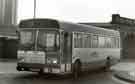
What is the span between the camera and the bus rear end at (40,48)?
16.1 m

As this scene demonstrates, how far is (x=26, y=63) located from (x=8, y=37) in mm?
23155

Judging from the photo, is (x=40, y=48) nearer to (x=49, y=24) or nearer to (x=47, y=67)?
(x=47, y=67)


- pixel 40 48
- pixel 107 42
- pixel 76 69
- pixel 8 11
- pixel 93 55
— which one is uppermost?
pixel 8 11

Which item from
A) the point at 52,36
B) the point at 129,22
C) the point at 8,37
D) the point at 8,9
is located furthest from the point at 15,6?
the point at 52,36

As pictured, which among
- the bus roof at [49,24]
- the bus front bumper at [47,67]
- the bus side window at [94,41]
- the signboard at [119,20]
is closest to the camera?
the bus front bumper at [47,67]

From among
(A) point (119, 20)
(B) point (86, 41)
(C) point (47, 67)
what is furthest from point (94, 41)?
(A) point (119, 20)

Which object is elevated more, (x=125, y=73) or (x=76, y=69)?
(x=76, y=69)

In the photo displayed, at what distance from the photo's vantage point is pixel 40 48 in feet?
53.6

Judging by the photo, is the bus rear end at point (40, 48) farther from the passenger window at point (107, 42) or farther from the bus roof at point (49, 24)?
the passenger window at point (107, 42)

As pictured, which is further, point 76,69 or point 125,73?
point 125,73

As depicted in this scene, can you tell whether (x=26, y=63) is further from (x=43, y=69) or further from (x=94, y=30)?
(x=94, y=30)

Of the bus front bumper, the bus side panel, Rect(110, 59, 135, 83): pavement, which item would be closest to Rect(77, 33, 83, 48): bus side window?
the bus side panel

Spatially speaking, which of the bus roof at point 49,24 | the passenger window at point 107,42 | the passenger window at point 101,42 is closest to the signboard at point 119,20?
the passenger window at point 107,42

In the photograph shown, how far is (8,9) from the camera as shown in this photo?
79.1 m
